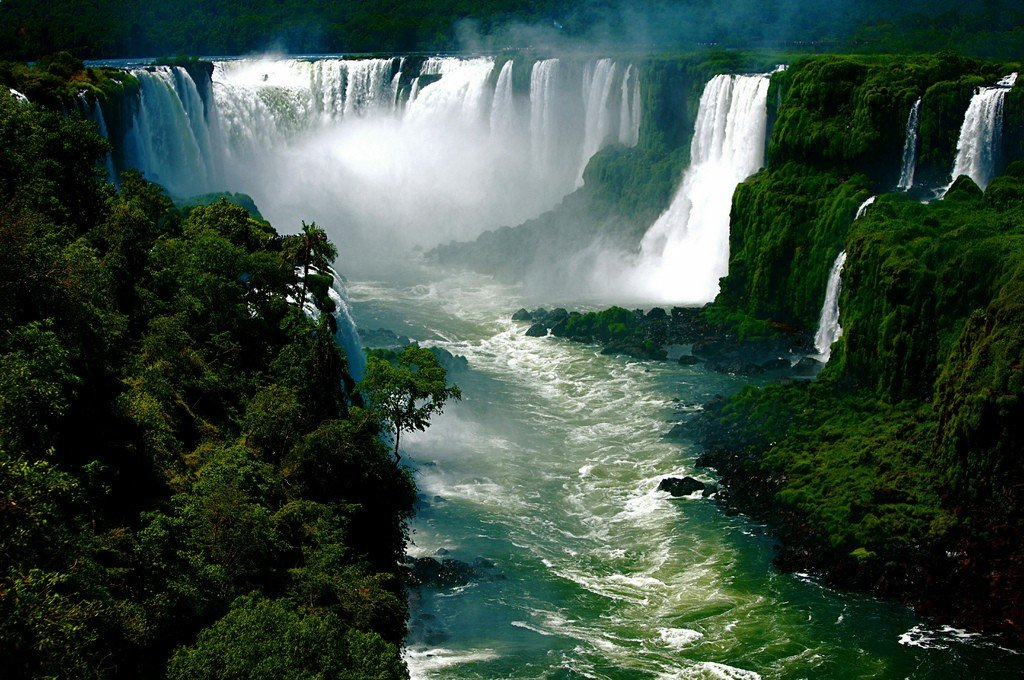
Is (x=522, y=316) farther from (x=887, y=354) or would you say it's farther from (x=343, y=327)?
(x=887, y=354)

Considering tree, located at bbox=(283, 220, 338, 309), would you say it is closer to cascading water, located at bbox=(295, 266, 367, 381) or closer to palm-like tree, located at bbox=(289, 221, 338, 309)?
palm-like tree, located at bbox=(289, 221, 338, 309)

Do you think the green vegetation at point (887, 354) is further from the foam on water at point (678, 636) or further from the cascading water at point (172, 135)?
Answer: the cascading water at point (172, 135)

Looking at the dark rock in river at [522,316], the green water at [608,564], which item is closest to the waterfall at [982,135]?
the green water at [608,564]

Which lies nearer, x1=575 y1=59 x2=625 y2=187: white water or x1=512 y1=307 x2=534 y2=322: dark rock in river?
x1=512 y1=307 x2=534 y2=322: dark rock in river

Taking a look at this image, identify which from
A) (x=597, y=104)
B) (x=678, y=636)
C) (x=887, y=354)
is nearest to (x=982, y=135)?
(x=887, y=354)

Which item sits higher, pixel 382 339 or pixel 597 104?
pixel 597 104

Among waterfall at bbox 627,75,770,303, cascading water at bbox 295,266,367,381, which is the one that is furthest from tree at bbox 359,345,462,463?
waterfall at bbox 627,75,770,303
